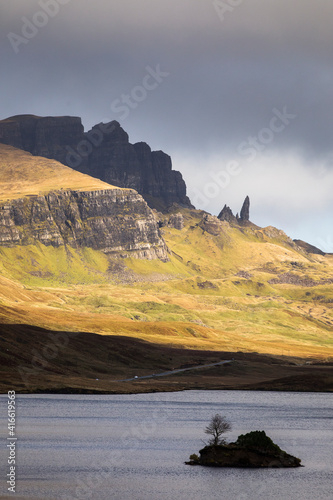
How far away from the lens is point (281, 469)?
203 ft

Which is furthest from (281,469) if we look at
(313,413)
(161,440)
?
(313,413)

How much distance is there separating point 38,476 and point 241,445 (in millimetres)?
20712

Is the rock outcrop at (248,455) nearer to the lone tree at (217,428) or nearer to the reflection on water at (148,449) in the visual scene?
the lone tree at (217,428)

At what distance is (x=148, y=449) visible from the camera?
71.4 m

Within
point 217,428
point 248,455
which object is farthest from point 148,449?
point 248,455

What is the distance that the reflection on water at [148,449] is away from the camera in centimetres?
5159

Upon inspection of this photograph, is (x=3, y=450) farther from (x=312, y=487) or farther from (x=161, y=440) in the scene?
(x=312, y=487)

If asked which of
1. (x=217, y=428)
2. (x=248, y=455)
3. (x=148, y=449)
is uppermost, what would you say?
(x=217, y=428)

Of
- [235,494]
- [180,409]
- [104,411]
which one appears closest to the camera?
[235,494]

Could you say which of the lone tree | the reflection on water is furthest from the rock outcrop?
the reflection on water

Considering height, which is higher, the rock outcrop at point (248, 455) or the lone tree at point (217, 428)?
the lone tree at point (217, 428)

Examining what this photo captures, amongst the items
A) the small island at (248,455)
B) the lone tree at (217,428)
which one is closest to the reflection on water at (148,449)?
the small island at (248,455)

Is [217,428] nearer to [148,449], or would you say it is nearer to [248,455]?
[248,455]

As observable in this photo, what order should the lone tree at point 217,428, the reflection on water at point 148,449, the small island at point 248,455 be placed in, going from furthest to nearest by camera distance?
1. the lone tree at point 217,428
2. the small island at point 248,455
3. the reflection on water at point 148,449
